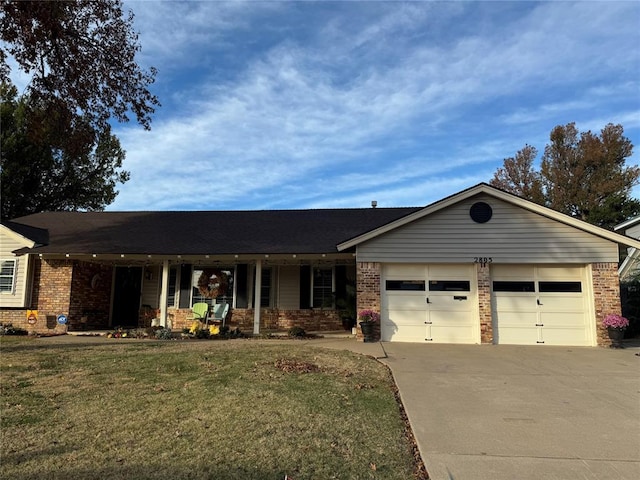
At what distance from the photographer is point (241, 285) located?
52.5 ft

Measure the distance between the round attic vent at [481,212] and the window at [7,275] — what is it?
15.0m

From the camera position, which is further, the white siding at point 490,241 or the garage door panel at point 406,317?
the garage door panel at point 406,317

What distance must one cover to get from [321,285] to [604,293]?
850 cm

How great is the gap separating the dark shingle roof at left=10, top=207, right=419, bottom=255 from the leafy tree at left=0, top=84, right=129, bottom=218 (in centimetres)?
733

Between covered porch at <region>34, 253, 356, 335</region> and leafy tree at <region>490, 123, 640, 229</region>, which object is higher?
leafy tree at <region>490, 123, 640, 229</region>

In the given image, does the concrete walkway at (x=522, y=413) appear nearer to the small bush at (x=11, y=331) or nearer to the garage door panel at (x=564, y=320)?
the garage door panel at (x=564, y=320)

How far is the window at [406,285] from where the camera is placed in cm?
1298

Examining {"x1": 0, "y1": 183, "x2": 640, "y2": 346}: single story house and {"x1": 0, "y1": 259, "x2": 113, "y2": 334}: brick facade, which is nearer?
{"x1": 0, "y1": 183, "x2": 640, "y2": 346}: single story house

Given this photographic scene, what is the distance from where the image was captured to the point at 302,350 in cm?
1045

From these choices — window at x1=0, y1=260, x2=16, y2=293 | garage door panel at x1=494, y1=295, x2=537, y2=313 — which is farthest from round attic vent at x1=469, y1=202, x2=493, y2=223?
window at x1=0, y1=260, x2=16, y2=293

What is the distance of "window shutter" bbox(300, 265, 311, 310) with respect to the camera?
1573 centimetres

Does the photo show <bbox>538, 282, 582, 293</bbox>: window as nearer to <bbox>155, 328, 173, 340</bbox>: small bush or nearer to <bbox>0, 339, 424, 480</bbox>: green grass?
<bbox>0, 339, 424, 480</bbox>: green grass

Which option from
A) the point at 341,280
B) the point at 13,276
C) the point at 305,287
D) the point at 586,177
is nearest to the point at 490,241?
the point at 341,280

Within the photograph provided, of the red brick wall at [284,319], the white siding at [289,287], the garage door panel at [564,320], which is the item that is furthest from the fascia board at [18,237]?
the garage door panel at [564,320]
